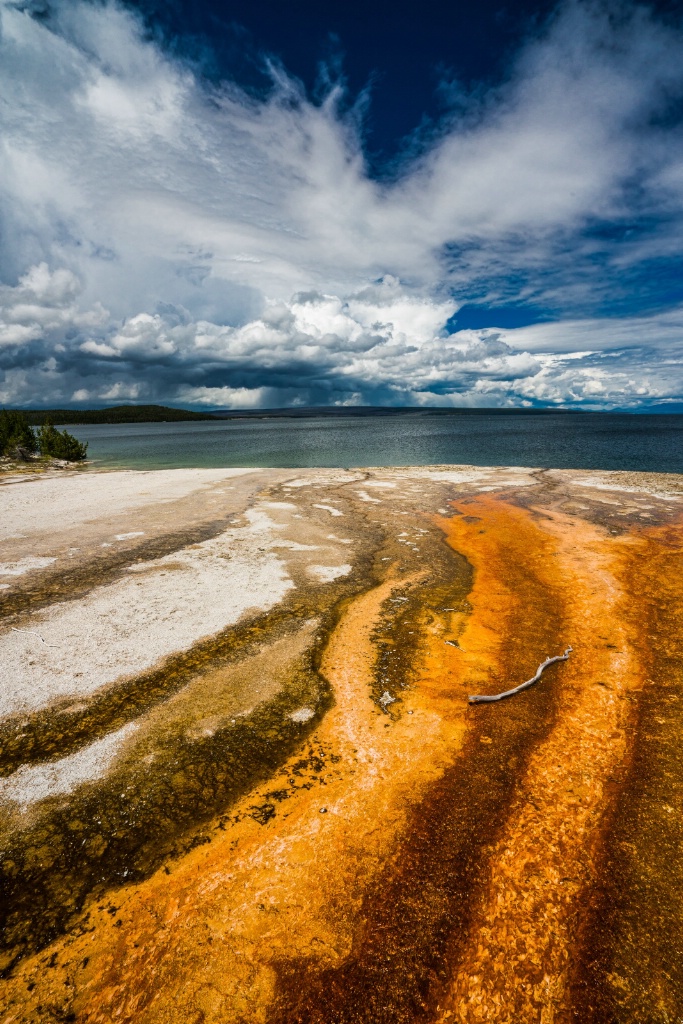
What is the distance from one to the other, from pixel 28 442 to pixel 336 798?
43660 millimetres

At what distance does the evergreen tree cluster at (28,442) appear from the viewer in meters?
35.4

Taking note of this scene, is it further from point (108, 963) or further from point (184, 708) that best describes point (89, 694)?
point (108, 963)

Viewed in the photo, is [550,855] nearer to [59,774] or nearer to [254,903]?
[254,903]

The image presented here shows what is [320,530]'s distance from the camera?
13.1m

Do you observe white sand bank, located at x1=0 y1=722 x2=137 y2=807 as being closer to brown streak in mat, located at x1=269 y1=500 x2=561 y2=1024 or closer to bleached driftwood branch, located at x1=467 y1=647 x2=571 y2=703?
brown streak in mat, located at x1=269 y1=500 x2=561 y2=1024

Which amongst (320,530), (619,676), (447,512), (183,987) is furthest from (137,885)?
(447,512)

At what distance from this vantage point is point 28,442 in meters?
37.8

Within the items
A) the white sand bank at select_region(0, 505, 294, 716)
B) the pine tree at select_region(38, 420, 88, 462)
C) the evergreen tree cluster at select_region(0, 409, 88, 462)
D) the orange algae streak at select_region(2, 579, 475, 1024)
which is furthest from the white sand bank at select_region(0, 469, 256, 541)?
the pine tree at select_region(38, 420, 88, 462)

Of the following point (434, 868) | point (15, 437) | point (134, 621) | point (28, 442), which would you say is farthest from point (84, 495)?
point (28, 442)

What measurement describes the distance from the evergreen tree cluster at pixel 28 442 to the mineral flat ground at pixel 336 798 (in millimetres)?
33116

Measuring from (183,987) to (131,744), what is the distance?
240 cm

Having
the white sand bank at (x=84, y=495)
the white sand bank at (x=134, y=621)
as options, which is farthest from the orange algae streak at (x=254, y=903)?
the white sand bank at (x=84, y=495)

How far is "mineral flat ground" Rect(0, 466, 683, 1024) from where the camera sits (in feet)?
9.46

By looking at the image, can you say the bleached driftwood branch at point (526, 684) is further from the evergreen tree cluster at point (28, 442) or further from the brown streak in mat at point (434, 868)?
the evergreen tree cluster at point (28, 442)
